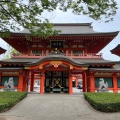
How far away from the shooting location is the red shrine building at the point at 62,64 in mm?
20156

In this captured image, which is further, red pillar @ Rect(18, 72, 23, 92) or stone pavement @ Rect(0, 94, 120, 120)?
red pillar @ Rect(18, 72, 23, 92)

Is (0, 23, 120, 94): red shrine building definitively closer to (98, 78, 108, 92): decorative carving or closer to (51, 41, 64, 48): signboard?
(51, 41, 64, 48): signboard

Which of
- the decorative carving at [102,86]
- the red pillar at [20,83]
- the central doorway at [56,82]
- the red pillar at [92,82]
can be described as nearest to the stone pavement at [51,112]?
the red pillar at [20,83]

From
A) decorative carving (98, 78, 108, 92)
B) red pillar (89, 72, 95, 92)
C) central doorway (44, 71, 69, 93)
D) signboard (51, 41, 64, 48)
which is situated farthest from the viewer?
signboard (51, 41, 64, 48)

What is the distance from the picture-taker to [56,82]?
22.8m

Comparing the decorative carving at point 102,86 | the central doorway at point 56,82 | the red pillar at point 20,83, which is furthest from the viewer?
the central doorway at point 56,82

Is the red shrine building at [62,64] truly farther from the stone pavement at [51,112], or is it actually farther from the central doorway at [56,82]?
the stone pavement at [51,112]

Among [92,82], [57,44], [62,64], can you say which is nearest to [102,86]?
[92,82]

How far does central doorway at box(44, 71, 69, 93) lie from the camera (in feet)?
73.7

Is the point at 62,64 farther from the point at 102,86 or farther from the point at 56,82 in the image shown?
the point at 102,86

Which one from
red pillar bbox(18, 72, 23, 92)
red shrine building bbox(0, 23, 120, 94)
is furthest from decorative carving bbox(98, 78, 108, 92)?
red pillar bbox(18, 72, 23, 92)

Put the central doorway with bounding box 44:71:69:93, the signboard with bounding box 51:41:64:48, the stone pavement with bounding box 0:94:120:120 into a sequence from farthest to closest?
the signboard with bounding box 51:41:64:48
the central doorway with bounding box 44:71:69:93
the stone pavement with bounding box 0:94:120:120

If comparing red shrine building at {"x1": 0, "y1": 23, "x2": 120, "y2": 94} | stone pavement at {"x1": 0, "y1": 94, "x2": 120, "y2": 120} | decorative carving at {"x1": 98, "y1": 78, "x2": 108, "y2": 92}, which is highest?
red shrine building at {"x1": 0, "y1": 23, "x2": 120, "y2": 94}

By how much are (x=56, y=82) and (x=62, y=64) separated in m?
3.29
